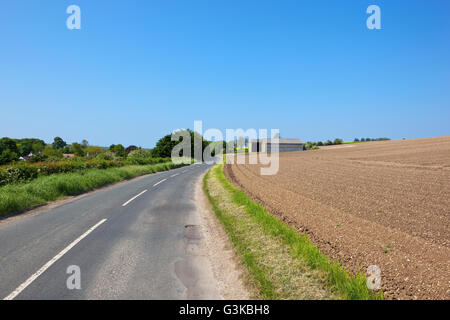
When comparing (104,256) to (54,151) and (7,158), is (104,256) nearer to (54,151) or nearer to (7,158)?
(7,158)

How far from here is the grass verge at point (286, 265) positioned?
4012 mm

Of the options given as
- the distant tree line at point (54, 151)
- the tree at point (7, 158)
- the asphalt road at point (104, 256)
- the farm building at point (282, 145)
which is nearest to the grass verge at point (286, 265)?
the asphalt road at point (104, 256)

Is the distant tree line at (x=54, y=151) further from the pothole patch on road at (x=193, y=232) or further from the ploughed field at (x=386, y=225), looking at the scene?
the ploughed field at (x=386, y=225)

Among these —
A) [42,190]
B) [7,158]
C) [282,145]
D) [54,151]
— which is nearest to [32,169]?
[42,190]

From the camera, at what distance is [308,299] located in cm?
386

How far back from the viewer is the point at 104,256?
18.1ft

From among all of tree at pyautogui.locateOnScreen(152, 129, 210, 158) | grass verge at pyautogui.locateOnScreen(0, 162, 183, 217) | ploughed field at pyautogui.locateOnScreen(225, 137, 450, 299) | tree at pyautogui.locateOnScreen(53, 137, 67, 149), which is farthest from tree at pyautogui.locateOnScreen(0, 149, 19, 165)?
tree at pyautogui.locateOnScreen(53, 137, 67, 149)

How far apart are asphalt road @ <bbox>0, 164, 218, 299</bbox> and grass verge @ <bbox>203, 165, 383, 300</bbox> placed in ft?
3.40

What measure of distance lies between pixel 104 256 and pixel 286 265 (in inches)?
162

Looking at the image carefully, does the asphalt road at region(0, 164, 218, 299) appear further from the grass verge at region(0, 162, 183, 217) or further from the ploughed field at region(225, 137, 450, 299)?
the ploughed field at region(225, 137, 450, 299)
